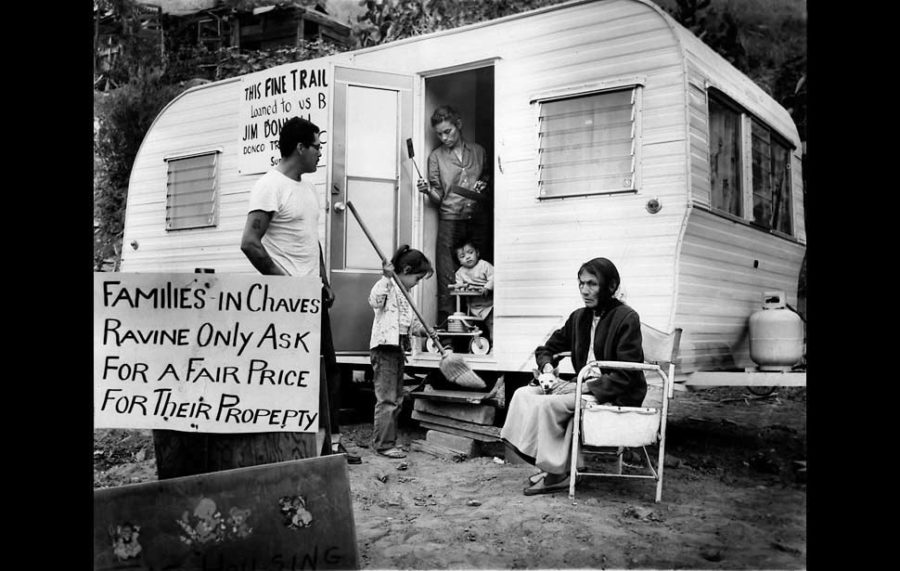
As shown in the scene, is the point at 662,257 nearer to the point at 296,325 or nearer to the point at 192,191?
the point at 296,325

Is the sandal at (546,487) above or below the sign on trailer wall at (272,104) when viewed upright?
below

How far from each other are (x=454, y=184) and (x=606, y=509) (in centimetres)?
200

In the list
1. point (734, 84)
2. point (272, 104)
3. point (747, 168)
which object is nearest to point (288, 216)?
point (272, 104)

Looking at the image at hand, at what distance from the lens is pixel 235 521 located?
271cm

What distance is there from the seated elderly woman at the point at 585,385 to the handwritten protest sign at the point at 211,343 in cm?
114

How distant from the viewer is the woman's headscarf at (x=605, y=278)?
3.50 m

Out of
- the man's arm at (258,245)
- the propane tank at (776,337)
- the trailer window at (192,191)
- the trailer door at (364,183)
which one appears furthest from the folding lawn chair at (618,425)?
the trailer window at (192,191)

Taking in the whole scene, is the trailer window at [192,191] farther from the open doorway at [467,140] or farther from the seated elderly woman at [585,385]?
the seated elderly woman at [585,385]

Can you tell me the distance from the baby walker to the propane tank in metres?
1.45

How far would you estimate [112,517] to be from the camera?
2646 millimetres

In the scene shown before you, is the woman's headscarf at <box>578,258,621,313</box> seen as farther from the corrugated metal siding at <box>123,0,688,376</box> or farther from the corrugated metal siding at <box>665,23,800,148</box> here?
the corrugated metal siding at <box>665,23,800,148</box>

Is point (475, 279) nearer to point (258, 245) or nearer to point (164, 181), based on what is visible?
point (258, 245)
